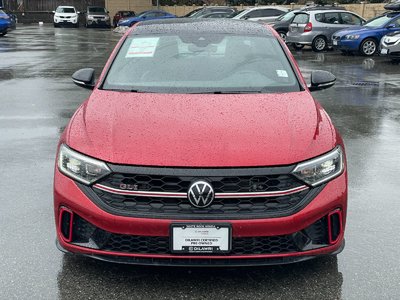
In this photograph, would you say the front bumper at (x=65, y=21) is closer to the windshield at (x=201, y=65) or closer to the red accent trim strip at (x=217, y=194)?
the windshield at (x=201, y=65)

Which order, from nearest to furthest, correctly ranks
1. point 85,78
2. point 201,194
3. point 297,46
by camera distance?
1. point 201,194
2. point 85,78
3. point 297,46

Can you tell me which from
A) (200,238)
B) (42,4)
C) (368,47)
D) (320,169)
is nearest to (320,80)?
(320,169)

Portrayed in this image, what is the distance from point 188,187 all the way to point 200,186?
0.23 ft

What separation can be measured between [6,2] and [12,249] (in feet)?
177

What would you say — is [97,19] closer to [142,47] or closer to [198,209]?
[142,47]

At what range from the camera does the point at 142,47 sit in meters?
4.89

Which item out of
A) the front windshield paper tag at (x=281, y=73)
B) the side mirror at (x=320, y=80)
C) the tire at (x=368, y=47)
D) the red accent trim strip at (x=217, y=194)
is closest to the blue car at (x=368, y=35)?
the tire at (x=368, y=47)

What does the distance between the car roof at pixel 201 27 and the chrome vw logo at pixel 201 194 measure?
2.26 meters

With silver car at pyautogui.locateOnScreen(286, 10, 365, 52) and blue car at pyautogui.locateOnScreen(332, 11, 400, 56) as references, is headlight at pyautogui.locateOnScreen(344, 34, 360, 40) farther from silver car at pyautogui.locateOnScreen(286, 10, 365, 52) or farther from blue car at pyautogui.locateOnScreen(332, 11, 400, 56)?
silver car at pyautogui.locateOnScreen(286, 10, 365, 52)

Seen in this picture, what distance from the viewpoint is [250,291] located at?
3.45 metres

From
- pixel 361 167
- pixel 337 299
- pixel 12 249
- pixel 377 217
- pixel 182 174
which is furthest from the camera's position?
pixel 361 167

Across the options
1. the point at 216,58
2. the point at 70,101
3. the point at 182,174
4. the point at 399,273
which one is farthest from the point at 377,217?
the point at 70,101

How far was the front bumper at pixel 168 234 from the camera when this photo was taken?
3.15 m

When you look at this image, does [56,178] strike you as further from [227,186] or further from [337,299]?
[337,299]
